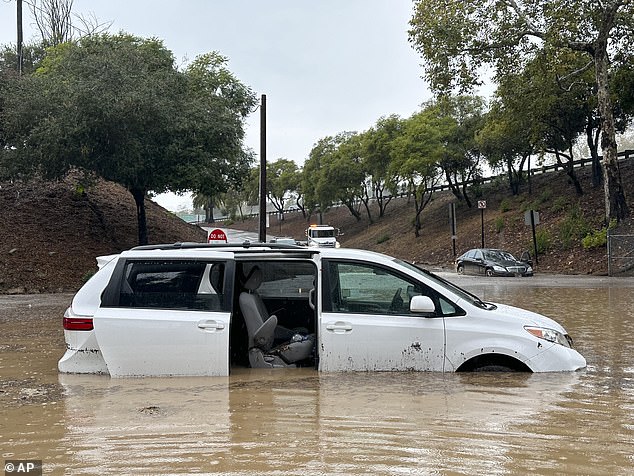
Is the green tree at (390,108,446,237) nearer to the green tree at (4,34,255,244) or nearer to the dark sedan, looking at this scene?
the dark sedan

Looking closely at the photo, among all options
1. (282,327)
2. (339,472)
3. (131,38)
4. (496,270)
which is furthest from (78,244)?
(339,472)

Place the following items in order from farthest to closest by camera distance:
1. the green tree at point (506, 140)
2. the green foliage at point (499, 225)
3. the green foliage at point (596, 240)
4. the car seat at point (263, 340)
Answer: the green foliage at point (499, 225) < the green tree at point (506, 140) < the green foliage at point (596, 240) < the car seat at point (263, 340)

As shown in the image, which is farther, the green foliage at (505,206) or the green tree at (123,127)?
the green foliage at (505,206)

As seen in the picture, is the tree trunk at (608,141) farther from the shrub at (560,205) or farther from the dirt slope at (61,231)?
the dirt slope at (61,231)

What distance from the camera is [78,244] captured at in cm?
2802

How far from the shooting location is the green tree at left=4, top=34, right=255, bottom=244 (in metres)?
25.0

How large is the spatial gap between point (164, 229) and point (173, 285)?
2861 centimetres

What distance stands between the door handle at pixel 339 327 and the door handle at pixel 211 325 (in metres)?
0.99

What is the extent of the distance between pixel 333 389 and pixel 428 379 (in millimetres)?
868

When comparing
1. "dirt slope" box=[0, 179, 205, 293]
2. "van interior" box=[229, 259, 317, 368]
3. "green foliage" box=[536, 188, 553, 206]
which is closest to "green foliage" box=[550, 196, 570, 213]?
"green foliage" box=[536, 188, 553, 206]

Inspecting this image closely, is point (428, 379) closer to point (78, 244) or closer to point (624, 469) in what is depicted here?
point (624, 469)

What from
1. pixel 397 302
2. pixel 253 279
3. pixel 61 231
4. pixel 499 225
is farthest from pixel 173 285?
pixel 499 225

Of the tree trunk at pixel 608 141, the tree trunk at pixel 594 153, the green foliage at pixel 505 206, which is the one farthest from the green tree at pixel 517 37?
the green foliage at pixel 505 206

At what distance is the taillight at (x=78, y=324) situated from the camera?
6.72 m
